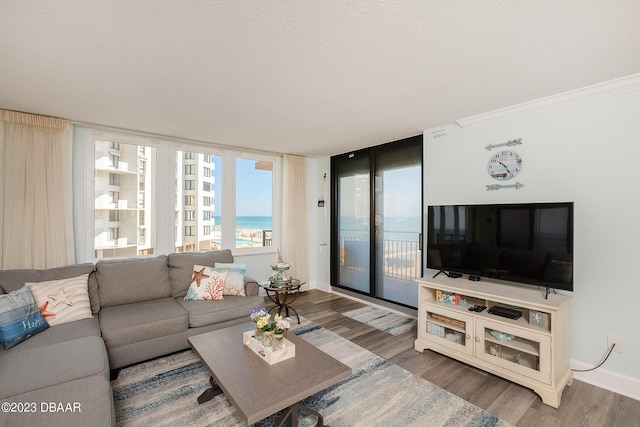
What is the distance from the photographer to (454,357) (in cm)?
274

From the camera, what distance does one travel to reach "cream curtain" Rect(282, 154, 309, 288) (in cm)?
501

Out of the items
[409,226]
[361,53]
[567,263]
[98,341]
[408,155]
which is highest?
[361,53]

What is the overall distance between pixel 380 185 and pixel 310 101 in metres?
2.04

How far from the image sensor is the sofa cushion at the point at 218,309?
2.90 m

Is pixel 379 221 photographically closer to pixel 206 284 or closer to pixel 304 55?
pixel 206 284

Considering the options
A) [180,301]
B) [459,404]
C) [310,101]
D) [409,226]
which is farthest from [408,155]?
[180,301]

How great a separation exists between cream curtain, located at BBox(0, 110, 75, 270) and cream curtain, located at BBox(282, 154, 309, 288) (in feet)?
9.29

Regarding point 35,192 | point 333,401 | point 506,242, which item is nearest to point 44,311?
point 35,192

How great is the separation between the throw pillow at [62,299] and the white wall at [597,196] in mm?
4253

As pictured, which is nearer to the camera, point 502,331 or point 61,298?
point 502,331

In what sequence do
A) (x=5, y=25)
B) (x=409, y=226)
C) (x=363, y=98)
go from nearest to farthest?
(x=5, y=25) → (x=363, y=98) → (x=409, y=226)

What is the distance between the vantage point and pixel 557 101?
2549 mm

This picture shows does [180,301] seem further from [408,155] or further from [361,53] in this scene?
[408,155]

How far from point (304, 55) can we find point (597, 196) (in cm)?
262
